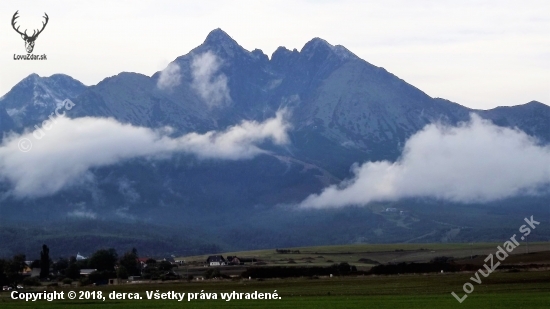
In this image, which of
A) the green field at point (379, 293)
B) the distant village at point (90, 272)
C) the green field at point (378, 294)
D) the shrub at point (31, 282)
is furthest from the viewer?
the distant village at point (90, 272)

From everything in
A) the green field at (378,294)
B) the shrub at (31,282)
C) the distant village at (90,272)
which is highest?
the distant village at (90,272)

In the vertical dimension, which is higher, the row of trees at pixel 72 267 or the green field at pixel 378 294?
the row of trees at pixel 72 267

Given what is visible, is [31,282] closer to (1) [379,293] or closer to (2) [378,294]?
(1) [379,293]

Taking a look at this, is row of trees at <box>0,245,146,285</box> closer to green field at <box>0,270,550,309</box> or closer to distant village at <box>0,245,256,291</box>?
distant village at <box>0,245,256,291</box>

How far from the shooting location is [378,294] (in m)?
84.7

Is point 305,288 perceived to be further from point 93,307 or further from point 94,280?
point 94,280

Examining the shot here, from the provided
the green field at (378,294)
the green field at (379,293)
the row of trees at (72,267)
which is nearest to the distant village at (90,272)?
the row of trees at (72,267)

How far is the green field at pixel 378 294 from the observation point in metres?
71.5

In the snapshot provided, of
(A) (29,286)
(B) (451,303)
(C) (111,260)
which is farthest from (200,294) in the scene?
(C) (111,260)

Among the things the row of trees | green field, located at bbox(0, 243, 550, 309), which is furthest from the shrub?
green field, located at bbox(0, 243, 550, 309)

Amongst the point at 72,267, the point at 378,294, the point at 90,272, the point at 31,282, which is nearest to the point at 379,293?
the point at 378,294

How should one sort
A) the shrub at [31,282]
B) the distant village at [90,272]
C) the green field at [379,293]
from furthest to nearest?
the distant village at [90,272] → the shrub at [31,282] → the green field at [379,293]

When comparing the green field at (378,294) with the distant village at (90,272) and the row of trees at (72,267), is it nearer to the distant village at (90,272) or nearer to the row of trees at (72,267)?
the distant village at (90,272)

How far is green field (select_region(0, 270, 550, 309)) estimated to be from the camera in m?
71.5
